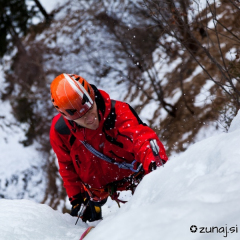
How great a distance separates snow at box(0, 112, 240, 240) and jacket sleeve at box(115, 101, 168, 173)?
0.66 metres

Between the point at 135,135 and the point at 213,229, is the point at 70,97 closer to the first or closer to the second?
the point at 135,135

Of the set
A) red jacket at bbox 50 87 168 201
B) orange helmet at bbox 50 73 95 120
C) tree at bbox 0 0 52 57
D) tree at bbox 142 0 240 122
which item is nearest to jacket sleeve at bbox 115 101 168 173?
red jacket at bbox 50 87 168 201

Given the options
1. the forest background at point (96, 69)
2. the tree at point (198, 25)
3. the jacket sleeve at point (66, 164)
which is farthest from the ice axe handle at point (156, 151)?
the forest background at point (96, 69)

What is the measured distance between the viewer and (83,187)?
328cm

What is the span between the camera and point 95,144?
282 centimetres

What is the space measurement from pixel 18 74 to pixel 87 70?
12.6ft

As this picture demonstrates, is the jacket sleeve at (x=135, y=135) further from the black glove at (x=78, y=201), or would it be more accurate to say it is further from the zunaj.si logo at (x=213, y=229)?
the zunaj.si logo at (x=213, y=229)

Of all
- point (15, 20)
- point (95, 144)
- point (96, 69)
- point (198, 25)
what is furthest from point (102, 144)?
point (15, 20)

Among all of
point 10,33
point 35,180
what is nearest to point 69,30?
point 10,33

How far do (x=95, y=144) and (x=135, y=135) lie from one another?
499 millimetres

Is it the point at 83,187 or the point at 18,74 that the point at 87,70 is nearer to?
the point at 18,74

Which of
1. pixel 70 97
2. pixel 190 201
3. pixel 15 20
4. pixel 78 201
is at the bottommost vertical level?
pixel 190 201

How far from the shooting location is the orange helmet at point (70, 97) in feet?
8.46

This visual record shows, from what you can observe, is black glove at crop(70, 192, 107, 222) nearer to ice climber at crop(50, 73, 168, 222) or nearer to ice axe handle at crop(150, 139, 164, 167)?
ice climber at crop(50, 73, 168, 222)
